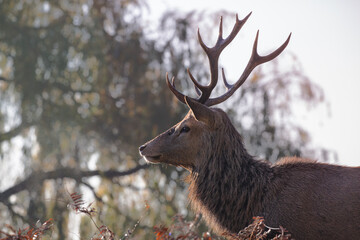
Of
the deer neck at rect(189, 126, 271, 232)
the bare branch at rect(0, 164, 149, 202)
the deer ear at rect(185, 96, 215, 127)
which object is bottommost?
the bare branch at rect(0, 164, 149, 202)

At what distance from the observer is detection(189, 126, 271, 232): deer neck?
170 inches

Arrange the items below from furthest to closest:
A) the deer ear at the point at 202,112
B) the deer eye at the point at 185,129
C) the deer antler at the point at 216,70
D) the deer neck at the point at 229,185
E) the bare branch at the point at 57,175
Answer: the bare branch at the point at 57,175 → the deer antler at the point at 216,70 → the deer eye at the point at 185,129 → the deer ear at the point at 202,112 → the deer neck at the point at 229,185

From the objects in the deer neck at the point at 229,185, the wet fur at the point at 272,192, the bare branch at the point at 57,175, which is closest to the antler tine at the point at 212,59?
the wet fur at the point at 272,192

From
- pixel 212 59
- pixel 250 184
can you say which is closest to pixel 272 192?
pixel 250 184

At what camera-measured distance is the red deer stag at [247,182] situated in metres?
3.95

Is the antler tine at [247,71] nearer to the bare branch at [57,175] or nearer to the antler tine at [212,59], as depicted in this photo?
the antler tine at [212,59]

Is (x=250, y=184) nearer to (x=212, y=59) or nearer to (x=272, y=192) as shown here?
(x=272, y=192)

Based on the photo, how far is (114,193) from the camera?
38.9 ft

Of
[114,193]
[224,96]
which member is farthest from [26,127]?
[224,96]

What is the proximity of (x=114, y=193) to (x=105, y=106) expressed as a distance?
1852mm

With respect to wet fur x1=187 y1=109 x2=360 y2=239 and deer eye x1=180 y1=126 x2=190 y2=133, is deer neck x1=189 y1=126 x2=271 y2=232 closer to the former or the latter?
wet fur x1=187 y1=109 x2=360 y2=239

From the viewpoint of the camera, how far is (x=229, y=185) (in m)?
4.46

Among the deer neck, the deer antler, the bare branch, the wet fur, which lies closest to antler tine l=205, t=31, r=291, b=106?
the deer antler

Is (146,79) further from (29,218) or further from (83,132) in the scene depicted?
(29,218)
